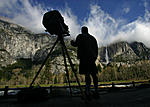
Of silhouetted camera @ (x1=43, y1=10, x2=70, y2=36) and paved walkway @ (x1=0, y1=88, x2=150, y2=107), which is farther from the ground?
silhouetted camera @ (x1=43, y1=10, x2=70, y2=36)

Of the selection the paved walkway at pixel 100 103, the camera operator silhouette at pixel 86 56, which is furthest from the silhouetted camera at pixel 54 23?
the paved walkway at pixel 100 103

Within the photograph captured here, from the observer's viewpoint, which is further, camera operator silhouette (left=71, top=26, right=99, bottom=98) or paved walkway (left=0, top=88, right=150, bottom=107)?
camera operator silhouette (left=71, top=26, right=99, bottom=98)

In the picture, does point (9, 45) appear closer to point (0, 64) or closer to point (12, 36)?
point (12, 36)

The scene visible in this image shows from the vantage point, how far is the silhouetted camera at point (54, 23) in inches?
175

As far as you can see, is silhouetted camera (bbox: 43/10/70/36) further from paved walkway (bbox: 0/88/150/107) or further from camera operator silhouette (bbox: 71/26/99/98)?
paved walkway (bbox: 0/88/150/107)

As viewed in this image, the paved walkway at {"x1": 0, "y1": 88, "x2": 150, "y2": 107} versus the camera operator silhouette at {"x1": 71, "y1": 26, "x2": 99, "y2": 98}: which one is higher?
the camera operator silhouette at {"x1": 71, "y1": 26, "x2": 99, "y2": 98}

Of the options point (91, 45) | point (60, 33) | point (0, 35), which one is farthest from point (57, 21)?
point (0, 35)

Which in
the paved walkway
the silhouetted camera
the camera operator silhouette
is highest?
the silhouetted camera

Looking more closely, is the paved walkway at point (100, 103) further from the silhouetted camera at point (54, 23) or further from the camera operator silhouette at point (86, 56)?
the silhouetted camera at point (54, 23)

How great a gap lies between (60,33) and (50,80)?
139m

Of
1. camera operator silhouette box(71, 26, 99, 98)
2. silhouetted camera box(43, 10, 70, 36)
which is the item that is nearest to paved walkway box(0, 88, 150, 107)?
camera operator silhouette box(71, 26, 99, 98)

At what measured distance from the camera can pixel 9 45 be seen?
188 m

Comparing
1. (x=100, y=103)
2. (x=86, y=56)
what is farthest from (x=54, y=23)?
(x=100, y=103)

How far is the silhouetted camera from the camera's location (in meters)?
4.44
